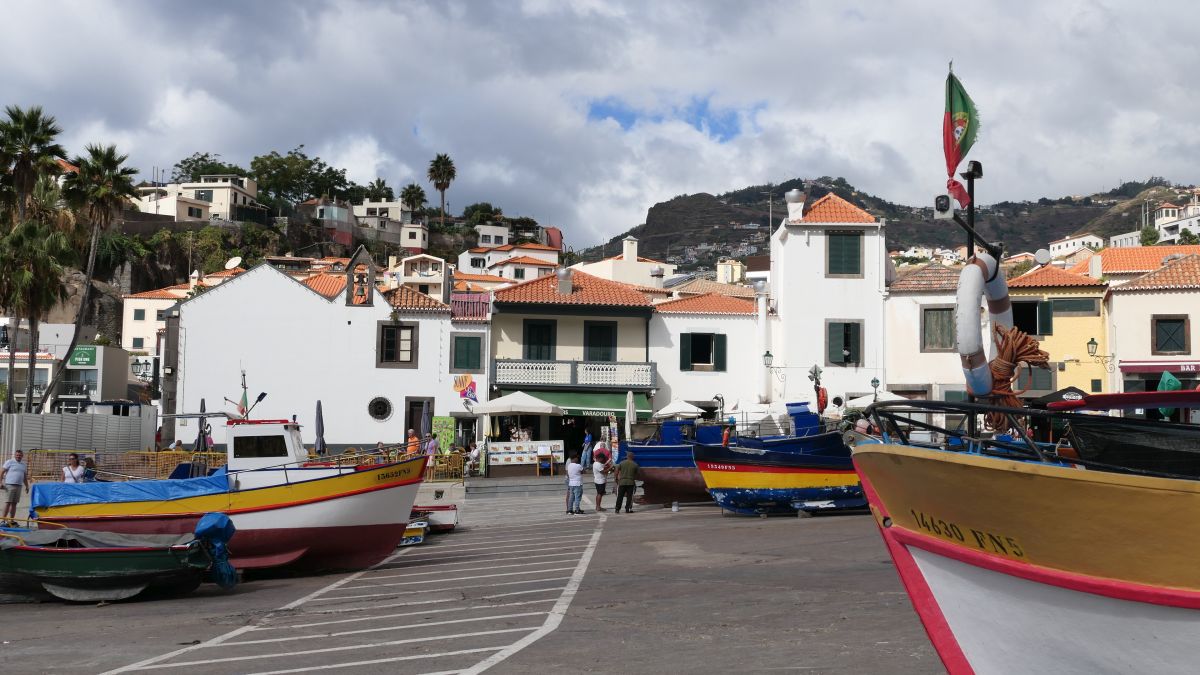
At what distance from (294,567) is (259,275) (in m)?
27.4

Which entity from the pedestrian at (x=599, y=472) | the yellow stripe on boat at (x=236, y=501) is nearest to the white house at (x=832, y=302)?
the pedestrian at (x=599, y=472)

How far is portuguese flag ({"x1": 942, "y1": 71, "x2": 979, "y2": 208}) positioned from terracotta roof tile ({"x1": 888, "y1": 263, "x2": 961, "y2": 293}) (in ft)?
107

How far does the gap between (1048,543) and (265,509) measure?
13.6 m

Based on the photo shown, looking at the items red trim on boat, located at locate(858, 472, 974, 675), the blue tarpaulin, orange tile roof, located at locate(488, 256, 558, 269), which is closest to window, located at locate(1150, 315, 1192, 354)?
the blue tarpaulin

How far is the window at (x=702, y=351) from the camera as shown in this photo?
147 ft

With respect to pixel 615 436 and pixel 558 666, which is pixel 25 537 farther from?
pixel 615 436

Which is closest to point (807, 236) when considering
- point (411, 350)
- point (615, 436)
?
point (615, 436)

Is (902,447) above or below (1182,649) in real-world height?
above

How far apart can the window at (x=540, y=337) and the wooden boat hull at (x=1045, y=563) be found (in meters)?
36.9

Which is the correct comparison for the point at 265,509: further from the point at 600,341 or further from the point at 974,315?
the point at 600,341

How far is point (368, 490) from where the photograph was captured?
1817 centimetres

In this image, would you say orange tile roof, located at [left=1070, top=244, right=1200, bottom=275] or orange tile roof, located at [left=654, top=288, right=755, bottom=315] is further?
orange tile roof, located at [left=1070, top=244, right=1200, bottom=275]

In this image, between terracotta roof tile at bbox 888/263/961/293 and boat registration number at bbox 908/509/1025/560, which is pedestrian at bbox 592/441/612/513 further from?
boat registration number at bbox 908/509/1025/560

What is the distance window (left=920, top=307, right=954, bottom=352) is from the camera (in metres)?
41.5
